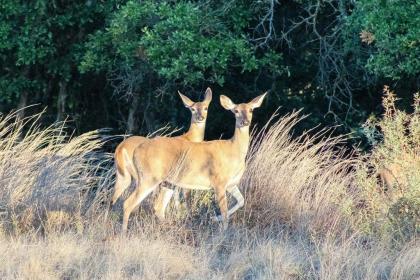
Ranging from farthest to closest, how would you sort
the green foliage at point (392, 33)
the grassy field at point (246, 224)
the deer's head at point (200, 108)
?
Result: the deer's head at point (200, 108), the green foliage at point (392, 33), the grassy field at point (246, 224)

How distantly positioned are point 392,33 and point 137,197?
149 inches

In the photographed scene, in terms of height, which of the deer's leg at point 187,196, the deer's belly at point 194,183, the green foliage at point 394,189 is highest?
the green foliage at point 394,189

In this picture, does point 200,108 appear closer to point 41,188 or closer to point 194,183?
point 194,183

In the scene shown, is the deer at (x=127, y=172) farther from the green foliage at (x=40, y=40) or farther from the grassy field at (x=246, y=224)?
the green foliage at (x=40, y=40)

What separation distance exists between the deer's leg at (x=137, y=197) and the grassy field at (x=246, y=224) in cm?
19

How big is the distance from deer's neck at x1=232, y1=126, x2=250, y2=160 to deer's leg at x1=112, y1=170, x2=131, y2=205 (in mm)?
1247

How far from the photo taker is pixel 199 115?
1167 centimetres

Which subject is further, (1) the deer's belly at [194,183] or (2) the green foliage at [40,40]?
(2) the green foliage at [40,40]

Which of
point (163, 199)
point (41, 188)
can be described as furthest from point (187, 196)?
point (41, 188)

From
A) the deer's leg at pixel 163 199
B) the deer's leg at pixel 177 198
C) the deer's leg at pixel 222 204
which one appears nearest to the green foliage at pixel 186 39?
the deer's leg at pixel 177 198

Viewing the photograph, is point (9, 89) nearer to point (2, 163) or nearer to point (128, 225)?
point (2, 163)

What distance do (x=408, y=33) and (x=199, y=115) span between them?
267 centimetres

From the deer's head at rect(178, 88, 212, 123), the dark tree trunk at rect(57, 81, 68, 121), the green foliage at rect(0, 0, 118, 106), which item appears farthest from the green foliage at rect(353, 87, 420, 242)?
the dark tree trunk at rect(57, 81, 68, 121)

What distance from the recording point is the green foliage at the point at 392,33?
36.6 feet
